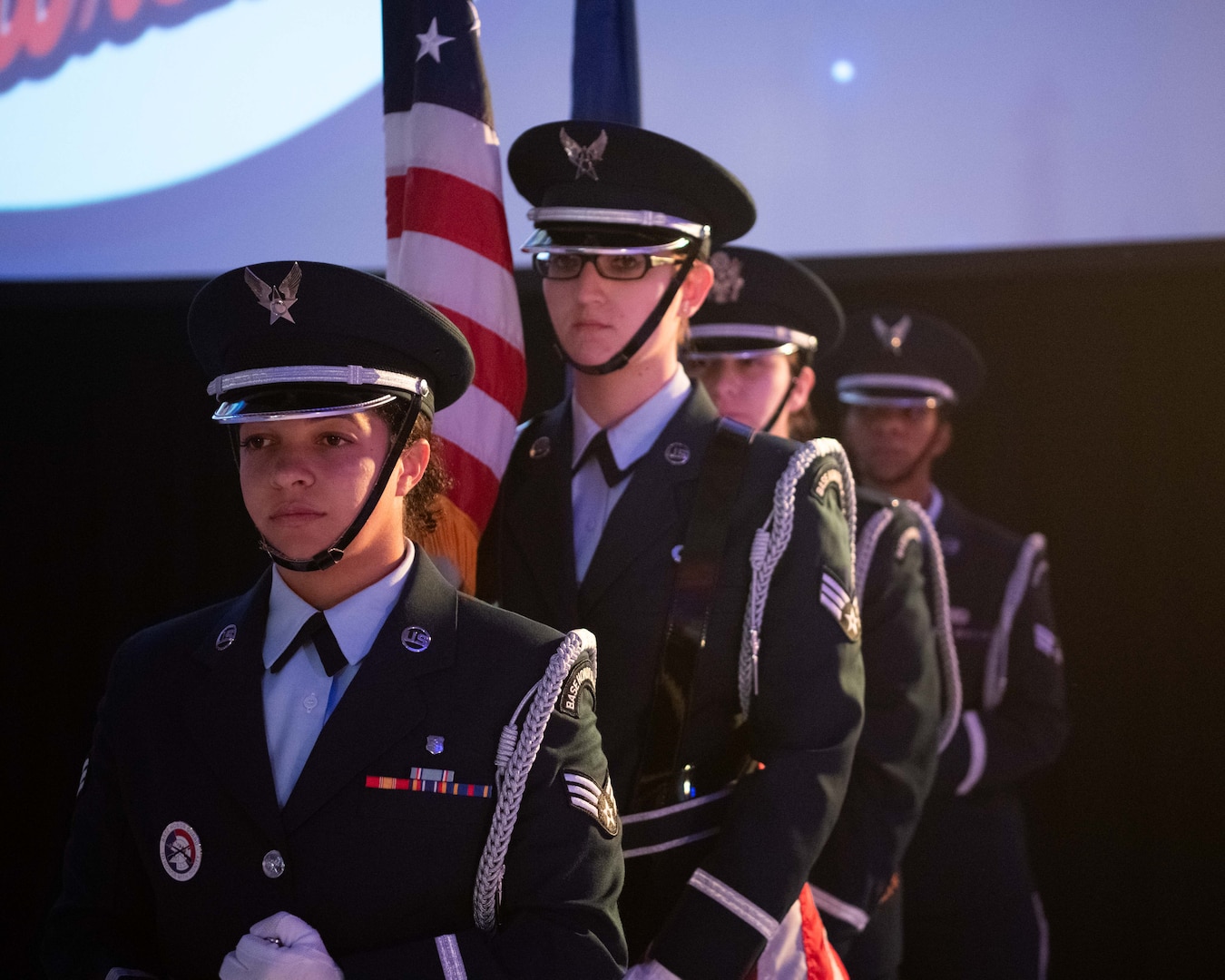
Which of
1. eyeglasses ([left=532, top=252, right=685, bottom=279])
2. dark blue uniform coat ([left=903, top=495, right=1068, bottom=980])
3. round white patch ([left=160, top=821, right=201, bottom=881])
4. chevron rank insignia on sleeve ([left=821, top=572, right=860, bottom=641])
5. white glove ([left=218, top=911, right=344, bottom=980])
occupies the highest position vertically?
eyeglasses ([left=532, top=252, right=685, bottom=279])

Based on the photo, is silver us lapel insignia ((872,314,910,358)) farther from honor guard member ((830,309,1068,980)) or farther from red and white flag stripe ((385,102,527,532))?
red and white flag stripe ((385,102,527,532))

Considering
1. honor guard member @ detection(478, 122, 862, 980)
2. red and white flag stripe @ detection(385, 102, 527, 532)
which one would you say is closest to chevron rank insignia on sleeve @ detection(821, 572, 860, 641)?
honor guard member @ detection(478, 122, 862, 980)

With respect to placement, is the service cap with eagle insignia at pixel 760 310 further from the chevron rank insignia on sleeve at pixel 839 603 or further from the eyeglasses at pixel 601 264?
the chevron rank insignia on sleeve at pixel 839 603

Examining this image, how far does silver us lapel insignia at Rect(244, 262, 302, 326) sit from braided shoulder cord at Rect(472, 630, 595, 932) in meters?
0.44

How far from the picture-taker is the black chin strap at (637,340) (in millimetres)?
1666

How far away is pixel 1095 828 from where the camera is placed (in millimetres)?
3434

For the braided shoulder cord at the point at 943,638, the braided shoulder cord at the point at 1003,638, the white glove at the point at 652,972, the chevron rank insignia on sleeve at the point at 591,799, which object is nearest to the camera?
the chevron rank insignia on sleeve at the point at 591,799

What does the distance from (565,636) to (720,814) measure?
1.62 ft

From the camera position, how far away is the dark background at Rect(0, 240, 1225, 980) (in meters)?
3.30

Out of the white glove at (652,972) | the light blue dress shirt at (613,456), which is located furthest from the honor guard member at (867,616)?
the white glove at (652,972)

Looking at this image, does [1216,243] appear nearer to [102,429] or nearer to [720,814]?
[720,814]

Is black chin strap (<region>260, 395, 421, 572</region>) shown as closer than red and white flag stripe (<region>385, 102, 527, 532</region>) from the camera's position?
Yes

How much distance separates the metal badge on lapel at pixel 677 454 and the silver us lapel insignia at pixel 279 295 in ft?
1.95

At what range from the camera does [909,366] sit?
291 cm
